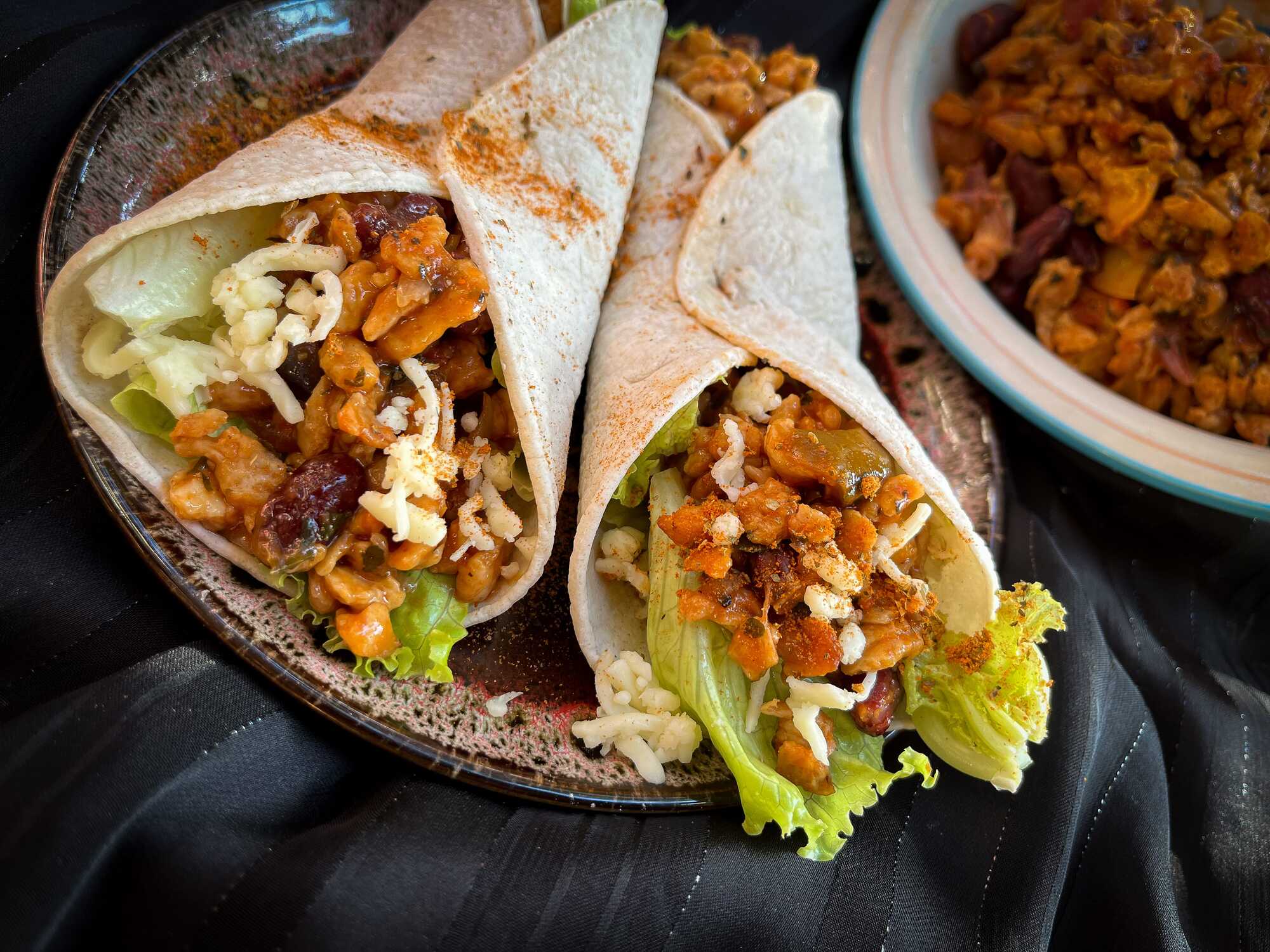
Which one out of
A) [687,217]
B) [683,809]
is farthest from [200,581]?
[687,217]

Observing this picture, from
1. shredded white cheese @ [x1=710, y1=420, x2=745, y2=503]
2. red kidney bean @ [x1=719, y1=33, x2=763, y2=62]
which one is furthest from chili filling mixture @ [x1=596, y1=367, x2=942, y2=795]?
red kidney bean @ [x1=719, y1=33, x2=763, y2=62]

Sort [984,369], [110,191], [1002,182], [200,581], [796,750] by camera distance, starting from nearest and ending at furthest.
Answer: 1. [200,581]
2. [796,750]
3. [110,191]
4. [984,369]
5. [1002,182]

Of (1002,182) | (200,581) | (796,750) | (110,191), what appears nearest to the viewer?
(200,581)

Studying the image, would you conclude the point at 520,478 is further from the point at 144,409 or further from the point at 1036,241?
the point at 1036,241

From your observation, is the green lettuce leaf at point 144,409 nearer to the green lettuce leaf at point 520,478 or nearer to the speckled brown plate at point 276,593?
the speckled brown plate at point 276,593

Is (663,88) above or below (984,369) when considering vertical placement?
above

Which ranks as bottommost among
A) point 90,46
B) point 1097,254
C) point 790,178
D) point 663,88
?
point 1097,254

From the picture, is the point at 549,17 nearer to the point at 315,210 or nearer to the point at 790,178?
the point at 790,178
